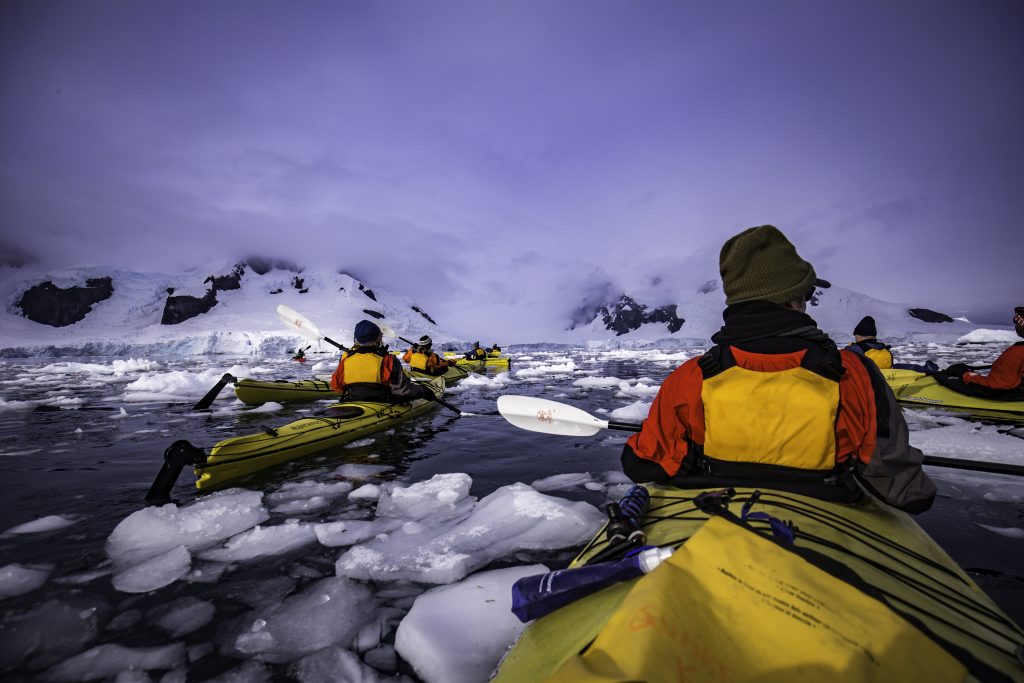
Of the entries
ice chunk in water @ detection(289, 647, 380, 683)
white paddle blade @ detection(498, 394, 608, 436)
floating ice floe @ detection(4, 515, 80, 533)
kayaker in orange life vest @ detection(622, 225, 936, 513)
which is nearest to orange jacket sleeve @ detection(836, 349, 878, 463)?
kayaker in orange life vest @ detection(622, 225, 936, 513)

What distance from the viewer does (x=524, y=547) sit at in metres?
2.80

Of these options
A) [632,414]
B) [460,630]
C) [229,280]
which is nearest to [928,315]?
[632,414]

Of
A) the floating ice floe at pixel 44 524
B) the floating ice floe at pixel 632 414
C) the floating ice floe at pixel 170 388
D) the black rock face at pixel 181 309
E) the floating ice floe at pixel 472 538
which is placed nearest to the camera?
the floating ice floe at pixel 472 538

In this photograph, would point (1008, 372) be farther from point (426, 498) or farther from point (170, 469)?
point (170, 469)

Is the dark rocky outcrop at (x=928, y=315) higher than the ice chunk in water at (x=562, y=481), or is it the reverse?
the dark rocky outcrop at (x=928, y=315)

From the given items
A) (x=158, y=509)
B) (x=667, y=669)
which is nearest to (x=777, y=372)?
(x=667, y=669)

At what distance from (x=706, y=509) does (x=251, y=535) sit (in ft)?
10.1

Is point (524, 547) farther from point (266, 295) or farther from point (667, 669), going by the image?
point (266, 295)

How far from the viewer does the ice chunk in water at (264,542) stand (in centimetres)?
276

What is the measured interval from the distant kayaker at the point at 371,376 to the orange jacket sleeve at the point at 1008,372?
9.51 m

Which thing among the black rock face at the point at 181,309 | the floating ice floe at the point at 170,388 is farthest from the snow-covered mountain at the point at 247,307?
the floating ice floe at the point at 170,388

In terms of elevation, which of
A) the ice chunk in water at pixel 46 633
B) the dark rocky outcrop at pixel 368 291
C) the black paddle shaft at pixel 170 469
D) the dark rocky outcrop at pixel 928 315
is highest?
the dark rocky outcrop at pixel 368 291

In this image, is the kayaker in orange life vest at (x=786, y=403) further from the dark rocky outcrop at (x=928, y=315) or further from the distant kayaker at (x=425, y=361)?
the dark rocky outcrop at (x=928, y=315)

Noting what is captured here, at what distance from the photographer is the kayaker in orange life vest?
180 cm
